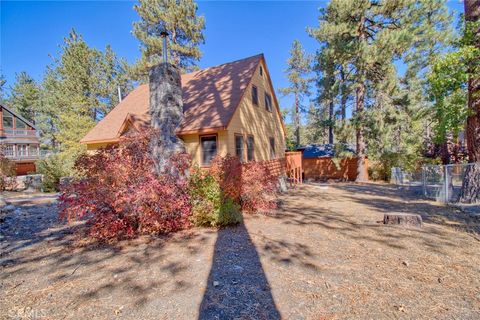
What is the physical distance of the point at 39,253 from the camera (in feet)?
13.7

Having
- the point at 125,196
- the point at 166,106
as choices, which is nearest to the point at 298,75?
the point at 166,106

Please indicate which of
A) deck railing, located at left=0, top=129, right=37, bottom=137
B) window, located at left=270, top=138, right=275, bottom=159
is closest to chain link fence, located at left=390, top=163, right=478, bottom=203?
window, located at left=270, top=138, right=275, bottom=159

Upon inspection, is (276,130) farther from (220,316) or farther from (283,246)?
→ (220,316)

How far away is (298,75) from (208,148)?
25.3 metres

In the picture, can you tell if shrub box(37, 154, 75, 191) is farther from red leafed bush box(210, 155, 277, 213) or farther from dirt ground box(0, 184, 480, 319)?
red leafed bush box(210, 155, 277, 213)

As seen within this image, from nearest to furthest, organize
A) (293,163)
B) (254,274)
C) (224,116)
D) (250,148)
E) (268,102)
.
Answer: (254,274) < (224,116) < (250,148) < (293,163) < (268,102)

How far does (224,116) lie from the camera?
10.1 metres

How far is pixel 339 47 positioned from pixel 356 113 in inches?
160

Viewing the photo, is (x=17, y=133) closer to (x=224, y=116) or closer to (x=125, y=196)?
(x=224, y=116)

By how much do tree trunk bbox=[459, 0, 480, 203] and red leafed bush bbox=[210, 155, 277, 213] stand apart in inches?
235

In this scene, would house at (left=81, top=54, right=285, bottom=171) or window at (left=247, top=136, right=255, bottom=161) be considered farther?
window at (left=247, top=136, right=255, bottom=161)

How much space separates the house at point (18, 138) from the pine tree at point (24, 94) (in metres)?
8.00

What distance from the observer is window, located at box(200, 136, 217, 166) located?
407 inches

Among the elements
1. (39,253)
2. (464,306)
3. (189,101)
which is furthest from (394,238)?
(189,101)
